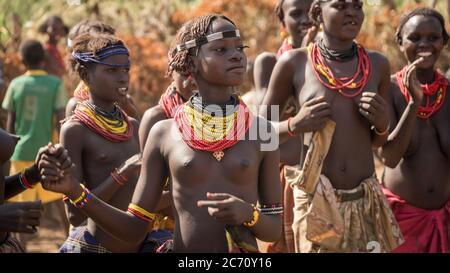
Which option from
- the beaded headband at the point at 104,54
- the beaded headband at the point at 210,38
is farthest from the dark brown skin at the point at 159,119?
the beaded headband at the point at 210,38

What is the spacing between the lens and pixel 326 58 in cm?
566

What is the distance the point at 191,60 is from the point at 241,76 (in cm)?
31

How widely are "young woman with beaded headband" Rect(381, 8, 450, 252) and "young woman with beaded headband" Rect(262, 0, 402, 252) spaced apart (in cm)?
66

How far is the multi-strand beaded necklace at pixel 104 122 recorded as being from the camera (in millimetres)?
5250

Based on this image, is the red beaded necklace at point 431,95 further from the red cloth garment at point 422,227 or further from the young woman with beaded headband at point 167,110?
the young woman with beaded headband at point 167,110

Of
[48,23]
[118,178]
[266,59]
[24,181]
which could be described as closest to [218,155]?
[118,178]

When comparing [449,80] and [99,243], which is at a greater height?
[449,80]

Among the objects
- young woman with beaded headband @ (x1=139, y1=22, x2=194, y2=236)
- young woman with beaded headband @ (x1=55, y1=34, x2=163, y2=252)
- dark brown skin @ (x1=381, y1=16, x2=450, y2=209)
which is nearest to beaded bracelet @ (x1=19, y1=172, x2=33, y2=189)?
young woman with beaded headband @ (x1=55, y1=34, x2=163, y2=252)

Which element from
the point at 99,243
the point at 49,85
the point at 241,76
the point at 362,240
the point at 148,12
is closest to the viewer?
the point at 241,76

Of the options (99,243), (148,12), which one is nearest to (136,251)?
(99,243)

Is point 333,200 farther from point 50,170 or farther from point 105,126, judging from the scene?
point 50,170

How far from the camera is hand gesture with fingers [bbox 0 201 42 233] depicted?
13.8 ft

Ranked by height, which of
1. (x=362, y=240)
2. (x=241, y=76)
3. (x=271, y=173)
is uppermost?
(x=241, y=76)

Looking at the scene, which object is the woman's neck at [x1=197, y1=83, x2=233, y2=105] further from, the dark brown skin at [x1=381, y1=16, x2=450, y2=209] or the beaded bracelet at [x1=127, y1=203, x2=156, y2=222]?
the dark brown skin at [x1=381, y1=16, x2=450, y2=209]
